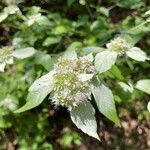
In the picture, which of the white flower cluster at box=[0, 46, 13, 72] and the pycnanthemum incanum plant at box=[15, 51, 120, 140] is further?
the white flower cluster at box=[0, 46, 13, 72]

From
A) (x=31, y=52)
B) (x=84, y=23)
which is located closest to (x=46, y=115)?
(x=84, y=23)

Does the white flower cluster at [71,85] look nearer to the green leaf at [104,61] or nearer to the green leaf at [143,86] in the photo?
the green leaf at [104,61]

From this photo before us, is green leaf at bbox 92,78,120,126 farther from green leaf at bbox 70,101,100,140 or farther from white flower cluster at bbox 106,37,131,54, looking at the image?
white flower cluster at bbox 106,37,131,54

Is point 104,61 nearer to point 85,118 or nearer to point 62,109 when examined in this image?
point 85,118

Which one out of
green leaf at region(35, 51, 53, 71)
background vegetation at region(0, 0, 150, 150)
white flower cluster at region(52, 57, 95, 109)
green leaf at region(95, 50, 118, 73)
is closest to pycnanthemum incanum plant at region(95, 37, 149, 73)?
green leaf at region(95, 50, 118, 73)

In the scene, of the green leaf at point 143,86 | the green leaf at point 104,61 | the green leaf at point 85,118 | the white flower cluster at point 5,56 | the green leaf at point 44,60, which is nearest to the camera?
the green leaf at point 85,118

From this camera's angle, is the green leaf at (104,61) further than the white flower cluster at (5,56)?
No

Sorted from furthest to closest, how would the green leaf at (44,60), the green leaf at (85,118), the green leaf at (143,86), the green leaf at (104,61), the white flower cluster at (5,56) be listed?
the white flower cluster at (5,56) < the green leaf at (44,60) < the green leaf at (143,86) < the green leaf at (104,61) < the green leaf at (85,118)

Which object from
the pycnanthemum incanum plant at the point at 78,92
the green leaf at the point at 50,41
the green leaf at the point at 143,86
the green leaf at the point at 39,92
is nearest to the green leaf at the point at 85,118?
the pycnanthemum incanum plant at the point at 78,92
